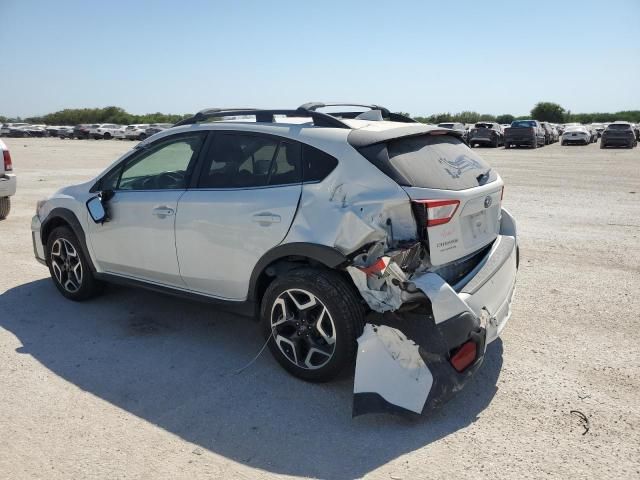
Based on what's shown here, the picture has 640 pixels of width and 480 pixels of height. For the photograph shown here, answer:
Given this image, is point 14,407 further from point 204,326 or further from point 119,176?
point 119,176

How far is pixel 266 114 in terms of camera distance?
4430 mm

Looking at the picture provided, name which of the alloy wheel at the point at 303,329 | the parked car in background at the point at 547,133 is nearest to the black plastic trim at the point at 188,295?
the alloy wheel at the point at 303,329

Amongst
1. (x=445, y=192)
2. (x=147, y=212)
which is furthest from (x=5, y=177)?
(x=445, y=192)

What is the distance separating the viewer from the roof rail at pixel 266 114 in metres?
4.06

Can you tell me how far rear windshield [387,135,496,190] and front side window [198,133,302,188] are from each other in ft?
2.33

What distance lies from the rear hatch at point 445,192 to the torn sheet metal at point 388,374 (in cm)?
58

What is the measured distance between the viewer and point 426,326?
15.0 ft

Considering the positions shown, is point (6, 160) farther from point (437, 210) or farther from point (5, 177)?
point (437, 210)

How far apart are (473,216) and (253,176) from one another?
5.22ft

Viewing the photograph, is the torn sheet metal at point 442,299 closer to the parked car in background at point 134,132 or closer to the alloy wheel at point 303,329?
the alloy wheel at point 303,329

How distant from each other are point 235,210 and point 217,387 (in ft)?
4.06

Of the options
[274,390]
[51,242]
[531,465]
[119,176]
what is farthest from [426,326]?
[51,242]

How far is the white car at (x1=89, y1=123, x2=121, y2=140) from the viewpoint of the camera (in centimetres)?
5550

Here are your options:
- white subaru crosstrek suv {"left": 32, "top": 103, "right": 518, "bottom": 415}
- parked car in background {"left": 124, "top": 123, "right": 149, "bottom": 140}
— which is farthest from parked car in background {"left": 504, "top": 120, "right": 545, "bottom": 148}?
parked car in background {"left": 124, "top": 123, "right": 149, "bottom": 140}
